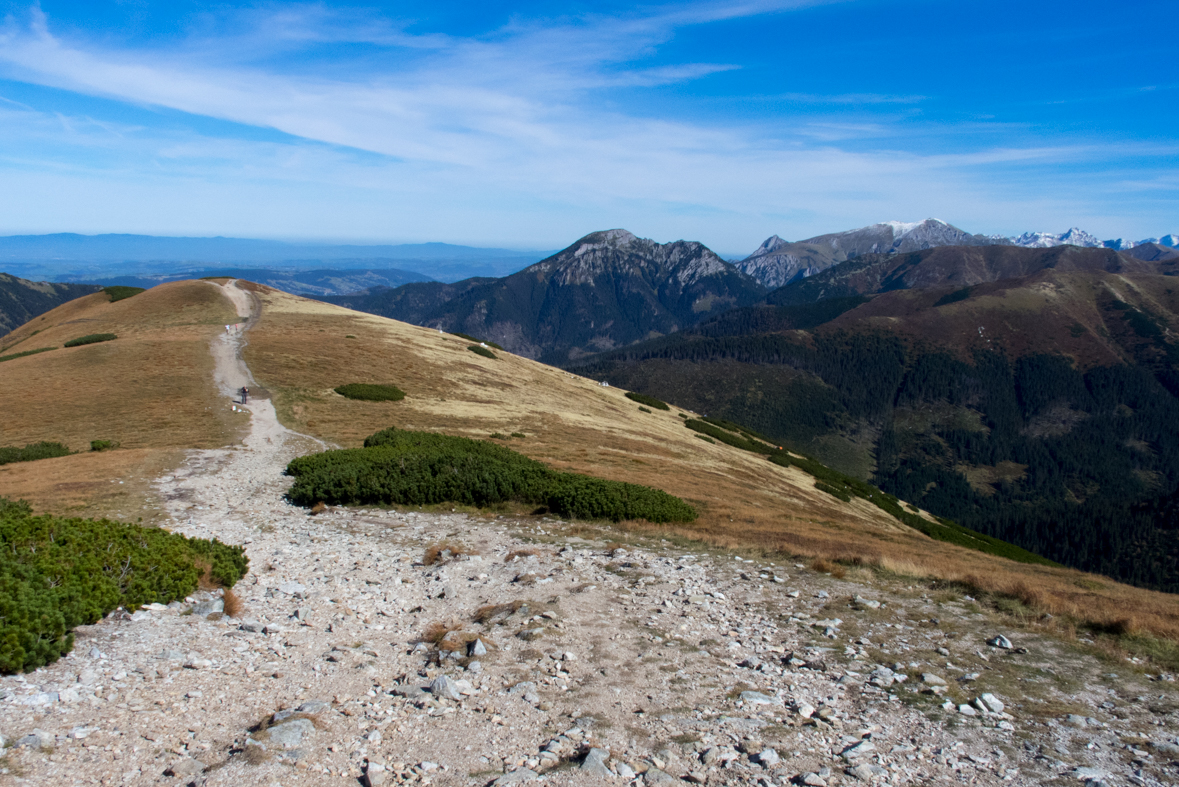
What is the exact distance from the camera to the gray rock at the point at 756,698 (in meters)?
8.74

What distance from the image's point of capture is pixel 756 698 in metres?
8.86

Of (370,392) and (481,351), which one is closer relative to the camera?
(370,392)

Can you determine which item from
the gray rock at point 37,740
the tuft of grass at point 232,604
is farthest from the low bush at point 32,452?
the gray rock at point 37,740

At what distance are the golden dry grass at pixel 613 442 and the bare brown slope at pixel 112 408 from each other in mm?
4607

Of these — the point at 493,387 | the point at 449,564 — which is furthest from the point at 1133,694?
the point at 493,387

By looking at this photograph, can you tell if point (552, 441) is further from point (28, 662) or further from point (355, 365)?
point (28, 662)

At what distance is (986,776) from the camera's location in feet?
23.5

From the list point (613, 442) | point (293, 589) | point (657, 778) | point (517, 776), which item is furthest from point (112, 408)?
point (657, 778)

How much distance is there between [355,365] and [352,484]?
29534 mm

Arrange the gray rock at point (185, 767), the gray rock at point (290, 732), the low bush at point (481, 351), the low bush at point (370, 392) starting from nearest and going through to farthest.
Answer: the gray rock at point (185, 767) → the gray rock at point (290, 732) → the low bush at point (370, 392) → the low bush at point (481, 351)

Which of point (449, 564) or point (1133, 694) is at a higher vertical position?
point (1133, 694)

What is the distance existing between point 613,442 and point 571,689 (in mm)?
30631

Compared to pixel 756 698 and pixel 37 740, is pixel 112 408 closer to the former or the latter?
pixel 37 740

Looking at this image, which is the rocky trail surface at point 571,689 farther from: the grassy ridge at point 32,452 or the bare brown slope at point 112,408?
the grassy ridge at point 32,452
